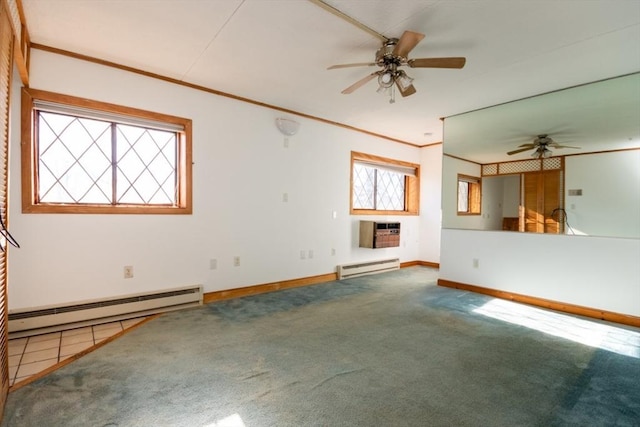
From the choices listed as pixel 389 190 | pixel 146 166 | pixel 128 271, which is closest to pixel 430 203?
pixel 389 190

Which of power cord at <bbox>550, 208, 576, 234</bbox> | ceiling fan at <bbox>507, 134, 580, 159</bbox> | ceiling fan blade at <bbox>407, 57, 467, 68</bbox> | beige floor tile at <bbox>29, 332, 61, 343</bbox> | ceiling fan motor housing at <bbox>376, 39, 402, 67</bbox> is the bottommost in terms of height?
beige floor tile at <bbox>29, 332, 61, 343</bbox>

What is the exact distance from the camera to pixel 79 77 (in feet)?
9.09

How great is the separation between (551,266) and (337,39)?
348cm

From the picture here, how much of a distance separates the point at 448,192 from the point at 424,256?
2.02 meters

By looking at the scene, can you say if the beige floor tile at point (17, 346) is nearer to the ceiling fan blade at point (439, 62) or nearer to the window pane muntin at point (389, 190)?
the ceiling fan blade at point (439, 62)

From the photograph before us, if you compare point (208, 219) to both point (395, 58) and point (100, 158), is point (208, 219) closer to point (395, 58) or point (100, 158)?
point (100, 158)

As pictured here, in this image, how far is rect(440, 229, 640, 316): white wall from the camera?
3088mm

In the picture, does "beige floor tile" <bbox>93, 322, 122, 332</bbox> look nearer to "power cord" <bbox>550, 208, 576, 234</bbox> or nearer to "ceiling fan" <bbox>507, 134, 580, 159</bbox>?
"power cord" <bbox>550, 208, 576, 234</bbox>

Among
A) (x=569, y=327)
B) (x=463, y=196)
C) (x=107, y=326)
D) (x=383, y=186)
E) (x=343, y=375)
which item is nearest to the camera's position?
(x=343, y=375)

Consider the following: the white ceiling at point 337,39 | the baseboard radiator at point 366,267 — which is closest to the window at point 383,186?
the baseboard radiator at point 366,267

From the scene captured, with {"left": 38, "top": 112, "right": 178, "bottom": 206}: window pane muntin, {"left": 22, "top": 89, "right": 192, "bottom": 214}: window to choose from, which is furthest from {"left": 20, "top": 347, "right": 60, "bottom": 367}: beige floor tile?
{"left": 38, "top": 112, "right": 178, "bottom": 206}: window pane muntin

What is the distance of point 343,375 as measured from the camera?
195 centimetres

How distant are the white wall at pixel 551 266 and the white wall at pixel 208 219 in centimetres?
154

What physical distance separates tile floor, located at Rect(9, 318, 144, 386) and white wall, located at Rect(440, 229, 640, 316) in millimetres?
4111
